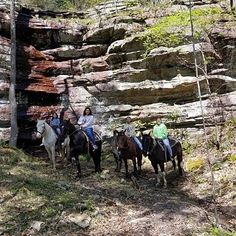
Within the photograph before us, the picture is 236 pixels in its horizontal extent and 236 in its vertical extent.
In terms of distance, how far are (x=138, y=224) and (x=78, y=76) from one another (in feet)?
48.6

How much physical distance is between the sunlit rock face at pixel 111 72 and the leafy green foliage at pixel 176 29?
0.43 meters

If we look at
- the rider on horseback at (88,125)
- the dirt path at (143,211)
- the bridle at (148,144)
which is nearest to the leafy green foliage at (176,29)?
the bridle at (148,144)

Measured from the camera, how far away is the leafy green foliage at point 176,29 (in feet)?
66.5

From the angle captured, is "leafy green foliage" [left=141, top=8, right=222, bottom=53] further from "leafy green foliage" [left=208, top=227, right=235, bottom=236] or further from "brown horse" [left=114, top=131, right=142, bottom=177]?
"leafy green foliage" [left=208, top=227, right=235, bottom=236]

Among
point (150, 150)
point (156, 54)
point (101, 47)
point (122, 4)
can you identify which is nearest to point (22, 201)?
point (150, 150)

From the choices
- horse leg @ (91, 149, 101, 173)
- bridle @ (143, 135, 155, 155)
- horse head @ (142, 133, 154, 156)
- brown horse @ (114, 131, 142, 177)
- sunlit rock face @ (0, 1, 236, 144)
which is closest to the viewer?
brown horse @ (114, 131, 142, 177)

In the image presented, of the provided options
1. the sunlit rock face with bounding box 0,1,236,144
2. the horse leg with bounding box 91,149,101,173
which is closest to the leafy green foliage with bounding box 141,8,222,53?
the sunlit rock face with bounding box 0,1,236,144

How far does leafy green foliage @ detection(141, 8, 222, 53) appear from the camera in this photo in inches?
798

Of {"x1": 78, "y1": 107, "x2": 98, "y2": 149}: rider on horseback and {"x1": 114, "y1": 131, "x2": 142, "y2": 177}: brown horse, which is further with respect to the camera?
{"x1": 78, "y1": 107, "x2": 98, "y2": 149}: rider on horseback

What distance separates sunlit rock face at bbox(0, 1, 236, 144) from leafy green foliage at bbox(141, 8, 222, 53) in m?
0.43

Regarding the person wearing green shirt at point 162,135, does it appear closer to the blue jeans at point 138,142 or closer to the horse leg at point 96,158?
the blue jeans at point 138,142

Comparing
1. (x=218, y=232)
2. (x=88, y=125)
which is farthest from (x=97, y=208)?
(x=88, y=125)

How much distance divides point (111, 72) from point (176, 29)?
4380 mm

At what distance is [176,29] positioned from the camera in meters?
20.7
